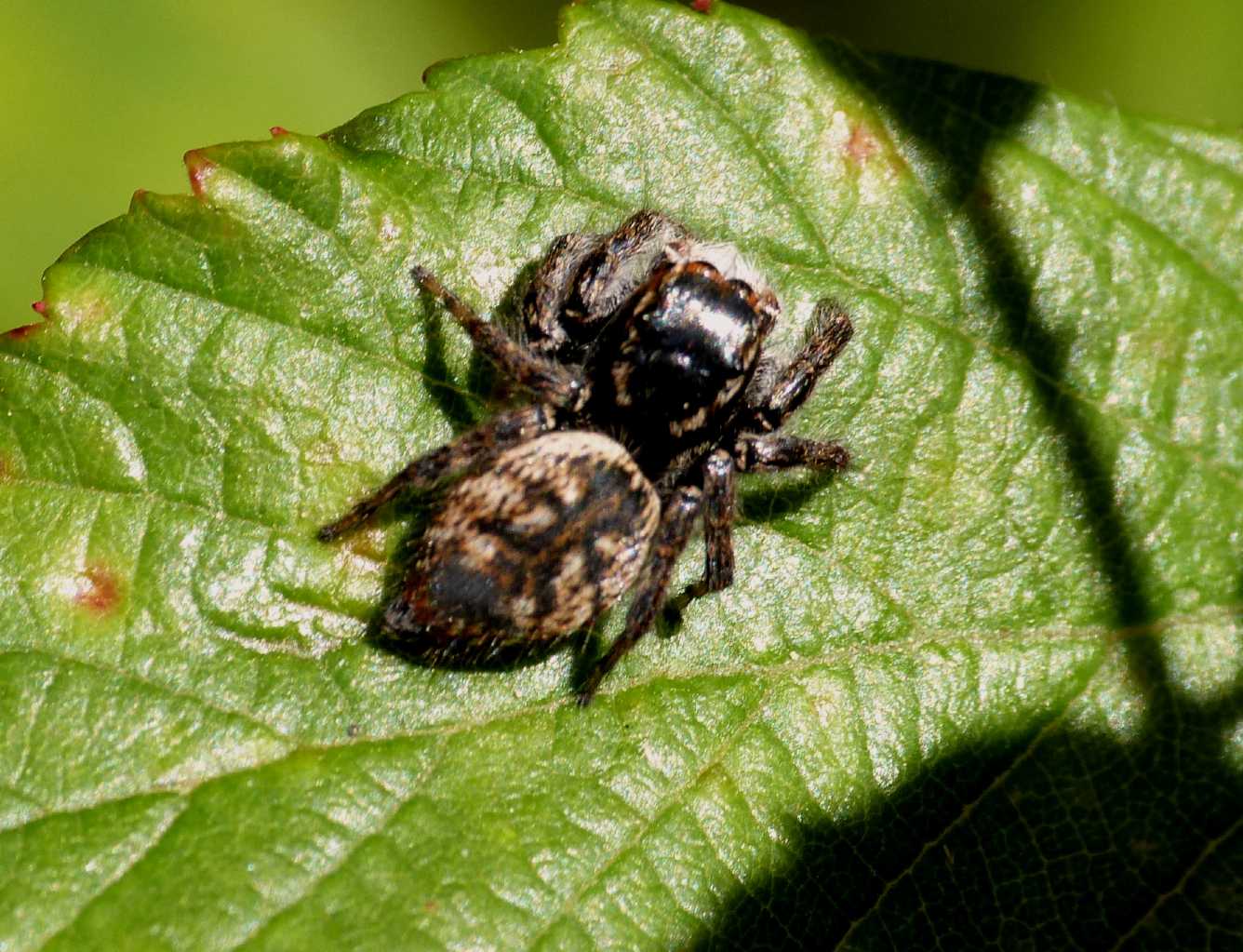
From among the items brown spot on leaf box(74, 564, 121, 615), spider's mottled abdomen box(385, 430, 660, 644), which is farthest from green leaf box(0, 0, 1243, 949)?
spider's mottled abdomen box(385, 430, 660, 644)

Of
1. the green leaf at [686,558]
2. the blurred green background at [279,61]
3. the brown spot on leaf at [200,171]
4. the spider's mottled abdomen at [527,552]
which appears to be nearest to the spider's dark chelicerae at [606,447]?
the spider's mottled abdomen at [527,552]

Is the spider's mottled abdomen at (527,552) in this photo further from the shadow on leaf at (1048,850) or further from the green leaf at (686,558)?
the shadow on leaf at (1048,850)

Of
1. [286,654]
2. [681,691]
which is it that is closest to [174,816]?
[286,654]

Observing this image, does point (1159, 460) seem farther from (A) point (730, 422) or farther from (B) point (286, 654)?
(B) point (286, 654)

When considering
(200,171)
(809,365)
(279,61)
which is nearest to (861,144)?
(809,365)

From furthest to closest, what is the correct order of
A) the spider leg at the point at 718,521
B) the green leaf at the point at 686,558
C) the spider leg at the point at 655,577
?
the spider leg at the point at 718,521 → the spider leg at the point at 655,577 → the green leaf at the point at 686,558
